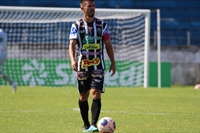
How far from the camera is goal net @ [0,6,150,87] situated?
1864cm

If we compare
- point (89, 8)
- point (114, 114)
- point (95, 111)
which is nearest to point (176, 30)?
point (114, 114)

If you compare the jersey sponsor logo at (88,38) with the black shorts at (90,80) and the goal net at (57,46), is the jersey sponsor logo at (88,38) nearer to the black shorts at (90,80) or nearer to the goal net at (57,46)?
the black shorts at (90,80)

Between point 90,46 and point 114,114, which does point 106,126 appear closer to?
point 90,46

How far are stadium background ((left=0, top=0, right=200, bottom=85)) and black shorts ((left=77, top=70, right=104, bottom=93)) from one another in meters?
14.3

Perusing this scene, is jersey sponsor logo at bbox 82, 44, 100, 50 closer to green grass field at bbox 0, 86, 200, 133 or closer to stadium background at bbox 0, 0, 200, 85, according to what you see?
green grass field at bbox 0, 86, 200, 133

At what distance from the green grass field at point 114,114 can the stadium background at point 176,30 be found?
23.9 feet

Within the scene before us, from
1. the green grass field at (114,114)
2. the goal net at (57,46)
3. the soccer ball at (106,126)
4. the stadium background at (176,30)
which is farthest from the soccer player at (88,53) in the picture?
the stadium background at (176,30)

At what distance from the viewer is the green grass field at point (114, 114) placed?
24.3ft

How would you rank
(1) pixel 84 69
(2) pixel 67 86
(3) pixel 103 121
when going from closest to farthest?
1. (3) pixel 103 121
2. (1) pixel 84 69
3. (2) pixel 67 86

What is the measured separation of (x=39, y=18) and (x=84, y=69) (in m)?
13.1

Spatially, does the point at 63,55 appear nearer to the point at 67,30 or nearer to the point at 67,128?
the point at 67,30

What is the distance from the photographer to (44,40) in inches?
805

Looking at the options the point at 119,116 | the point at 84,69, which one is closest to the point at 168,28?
the point at 119,116

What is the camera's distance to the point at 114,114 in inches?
372
